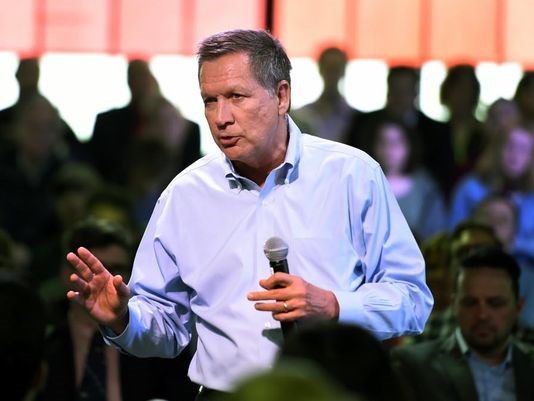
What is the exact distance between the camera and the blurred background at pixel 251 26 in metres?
8.27

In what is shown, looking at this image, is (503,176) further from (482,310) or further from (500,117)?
(482,310)

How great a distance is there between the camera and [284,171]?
405 centimetres

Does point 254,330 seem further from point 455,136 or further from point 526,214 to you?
point 455,136

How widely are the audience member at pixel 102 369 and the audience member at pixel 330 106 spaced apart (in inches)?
95.7

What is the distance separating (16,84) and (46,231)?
975 mm

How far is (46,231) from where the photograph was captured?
795 centimetres

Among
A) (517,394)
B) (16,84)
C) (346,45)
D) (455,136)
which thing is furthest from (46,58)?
(517,394)

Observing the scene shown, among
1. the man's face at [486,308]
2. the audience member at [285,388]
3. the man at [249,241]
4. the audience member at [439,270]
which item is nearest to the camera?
the audience member at [285,388]

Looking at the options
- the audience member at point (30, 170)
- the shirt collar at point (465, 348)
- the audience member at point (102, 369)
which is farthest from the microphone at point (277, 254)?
the audience member at point (30, 170)

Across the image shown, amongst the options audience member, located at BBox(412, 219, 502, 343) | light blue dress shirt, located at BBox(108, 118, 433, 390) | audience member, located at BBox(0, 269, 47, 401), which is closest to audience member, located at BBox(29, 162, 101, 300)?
audience member, located at BBox(412, 219, 502, 343)

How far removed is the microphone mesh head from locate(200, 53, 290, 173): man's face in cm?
39

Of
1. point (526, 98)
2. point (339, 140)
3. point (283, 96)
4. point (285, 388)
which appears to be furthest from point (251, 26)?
→ point (285, 388)

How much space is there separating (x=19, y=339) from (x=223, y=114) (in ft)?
3.01

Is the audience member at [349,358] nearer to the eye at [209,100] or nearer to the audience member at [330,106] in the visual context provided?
the eye at [209,100]
